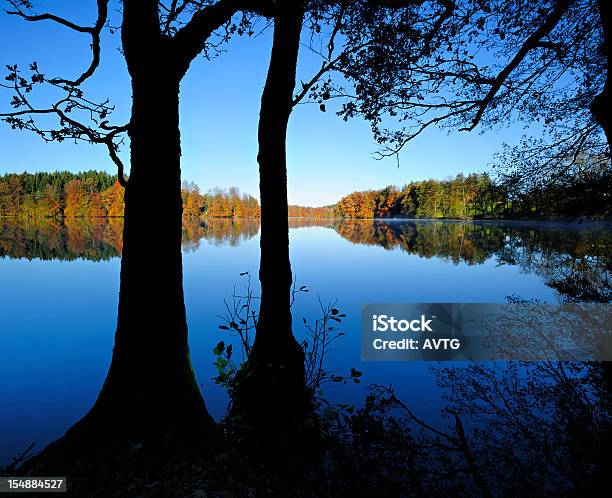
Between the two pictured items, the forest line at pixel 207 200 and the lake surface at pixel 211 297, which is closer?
the lake surface at pixel 211 297

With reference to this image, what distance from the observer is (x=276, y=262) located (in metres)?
4.91

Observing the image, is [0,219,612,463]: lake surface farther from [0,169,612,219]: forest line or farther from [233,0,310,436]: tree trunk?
[0,169,612,219]: forest line

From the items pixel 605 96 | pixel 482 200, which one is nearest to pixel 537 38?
pixel 605 96

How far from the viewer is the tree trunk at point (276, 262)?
4.72m

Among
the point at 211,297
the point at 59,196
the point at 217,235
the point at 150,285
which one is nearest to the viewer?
the point at 150,285

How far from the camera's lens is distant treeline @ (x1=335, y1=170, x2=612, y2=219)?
6695 millimetres

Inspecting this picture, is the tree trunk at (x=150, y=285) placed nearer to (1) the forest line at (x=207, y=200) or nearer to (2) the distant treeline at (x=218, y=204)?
(1) the forest line at (x=207, y=200)

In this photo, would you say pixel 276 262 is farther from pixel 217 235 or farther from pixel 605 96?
pixel 217 235

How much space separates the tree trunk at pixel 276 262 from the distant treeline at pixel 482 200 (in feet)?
20.0
